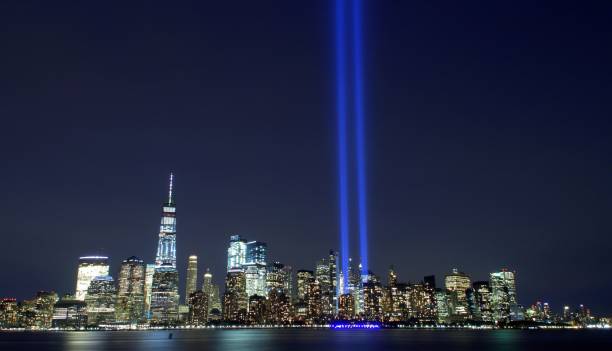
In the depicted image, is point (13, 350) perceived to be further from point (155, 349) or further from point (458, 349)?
point (458, 349)

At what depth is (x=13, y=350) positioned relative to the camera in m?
121

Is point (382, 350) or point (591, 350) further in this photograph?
point (591, 350)

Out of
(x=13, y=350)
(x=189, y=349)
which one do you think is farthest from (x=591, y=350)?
(x=13, y=350)

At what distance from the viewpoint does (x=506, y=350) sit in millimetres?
127188

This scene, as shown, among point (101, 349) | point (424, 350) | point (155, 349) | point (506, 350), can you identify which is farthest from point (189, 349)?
point (506, 350)

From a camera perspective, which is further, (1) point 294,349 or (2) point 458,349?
(2) point 458,349

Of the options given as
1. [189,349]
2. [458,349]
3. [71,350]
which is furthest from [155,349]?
[458,349]

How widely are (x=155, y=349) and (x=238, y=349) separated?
1816 centimetres

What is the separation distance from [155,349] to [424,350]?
55.6 metres

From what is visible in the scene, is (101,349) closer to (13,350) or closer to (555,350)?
(13,350)

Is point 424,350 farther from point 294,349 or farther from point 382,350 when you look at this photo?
point 294,349

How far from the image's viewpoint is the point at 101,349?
12619cm

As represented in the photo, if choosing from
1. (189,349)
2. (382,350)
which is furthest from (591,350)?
(189,349)

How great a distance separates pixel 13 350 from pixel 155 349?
91.0 feet
